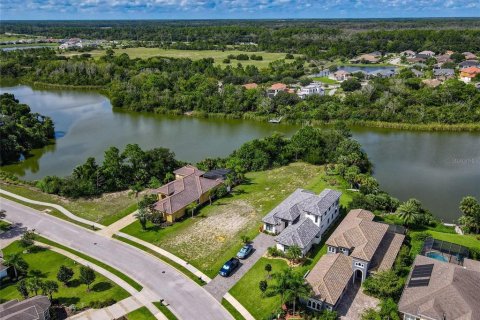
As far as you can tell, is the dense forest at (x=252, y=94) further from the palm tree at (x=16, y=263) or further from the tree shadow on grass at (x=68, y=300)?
the tree shadow on grass at (x=68, y=300)

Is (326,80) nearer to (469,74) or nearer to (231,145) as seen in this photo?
(469,74)

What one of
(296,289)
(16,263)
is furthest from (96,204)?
(296,289)

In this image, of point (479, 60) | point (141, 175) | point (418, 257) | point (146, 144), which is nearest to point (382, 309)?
point (418, 257)

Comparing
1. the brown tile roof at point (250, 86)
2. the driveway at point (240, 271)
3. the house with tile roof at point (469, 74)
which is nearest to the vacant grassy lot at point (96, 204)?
the driveway at point (240, 271)

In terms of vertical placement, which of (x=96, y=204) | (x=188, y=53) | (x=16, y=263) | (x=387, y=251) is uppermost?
(x=188, y=53)

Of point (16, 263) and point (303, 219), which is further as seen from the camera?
point (303, 219)

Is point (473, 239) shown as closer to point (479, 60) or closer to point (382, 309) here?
point (382, 309)

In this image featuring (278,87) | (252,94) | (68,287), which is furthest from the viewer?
(278,87)
